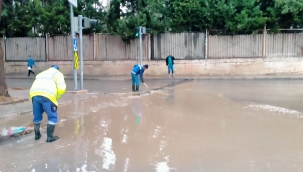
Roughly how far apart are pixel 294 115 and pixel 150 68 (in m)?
13.3

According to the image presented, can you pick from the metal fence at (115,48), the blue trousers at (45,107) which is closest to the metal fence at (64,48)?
the metal fence at (115,48)

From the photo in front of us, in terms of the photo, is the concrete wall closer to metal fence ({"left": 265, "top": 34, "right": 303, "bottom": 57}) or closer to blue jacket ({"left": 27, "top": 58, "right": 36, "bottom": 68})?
metal fence ({"left": 265, "top": 34, "right": 303, "bottom": 57})

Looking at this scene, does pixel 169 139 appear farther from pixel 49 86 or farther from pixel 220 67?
pixel 220 67

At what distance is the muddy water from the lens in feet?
17.1

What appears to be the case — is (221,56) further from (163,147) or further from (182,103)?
(163,147)

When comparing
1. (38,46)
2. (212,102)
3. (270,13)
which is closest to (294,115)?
(212,102)

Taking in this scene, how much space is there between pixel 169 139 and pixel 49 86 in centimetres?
245

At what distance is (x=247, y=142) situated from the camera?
641 cm

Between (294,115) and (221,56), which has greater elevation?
(221,56)

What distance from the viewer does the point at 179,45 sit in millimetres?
21609

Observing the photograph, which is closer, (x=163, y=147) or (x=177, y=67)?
(x=163, y=147)

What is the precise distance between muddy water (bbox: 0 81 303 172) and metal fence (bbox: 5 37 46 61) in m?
13.6

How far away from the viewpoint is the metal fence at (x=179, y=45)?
21469 mm

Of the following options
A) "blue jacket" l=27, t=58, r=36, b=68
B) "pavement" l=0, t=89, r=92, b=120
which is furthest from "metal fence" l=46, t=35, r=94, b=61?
"pavement" l=0, t=89, r=92, b=120
